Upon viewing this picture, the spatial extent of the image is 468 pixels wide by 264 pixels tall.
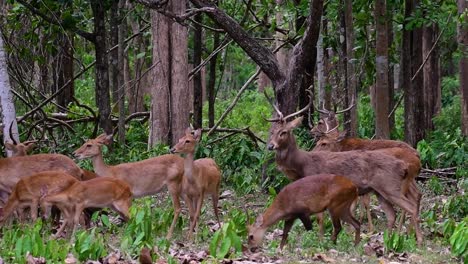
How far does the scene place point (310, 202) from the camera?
31.7ft

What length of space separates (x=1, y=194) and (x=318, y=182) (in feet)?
13.4

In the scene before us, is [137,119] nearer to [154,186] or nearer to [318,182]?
[154,186]

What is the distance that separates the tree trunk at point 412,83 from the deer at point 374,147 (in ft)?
11.0

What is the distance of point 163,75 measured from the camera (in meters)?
16.6

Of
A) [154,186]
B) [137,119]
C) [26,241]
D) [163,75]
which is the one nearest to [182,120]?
[163,75]

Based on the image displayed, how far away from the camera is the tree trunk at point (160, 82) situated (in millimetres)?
16547

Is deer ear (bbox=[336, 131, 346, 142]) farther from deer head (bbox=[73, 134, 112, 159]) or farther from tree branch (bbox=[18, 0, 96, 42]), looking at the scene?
tree branch (bbox=[18, 0, 96, 42])

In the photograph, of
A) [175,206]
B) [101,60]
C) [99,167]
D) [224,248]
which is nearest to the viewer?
[224,248]

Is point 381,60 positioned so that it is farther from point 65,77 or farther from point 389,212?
point 65,77

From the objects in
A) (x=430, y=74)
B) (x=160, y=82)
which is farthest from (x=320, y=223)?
(x=430, y=74)

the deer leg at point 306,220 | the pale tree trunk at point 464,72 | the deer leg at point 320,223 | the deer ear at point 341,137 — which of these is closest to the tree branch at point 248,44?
the deer ear at point 341,137

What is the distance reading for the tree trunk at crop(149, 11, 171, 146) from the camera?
54.3 ft

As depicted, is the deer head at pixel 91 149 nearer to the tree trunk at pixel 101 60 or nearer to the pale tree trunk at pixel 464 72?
the tree trunk at pixel 101 60

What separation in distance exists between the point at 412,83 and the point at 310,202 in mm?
7827
